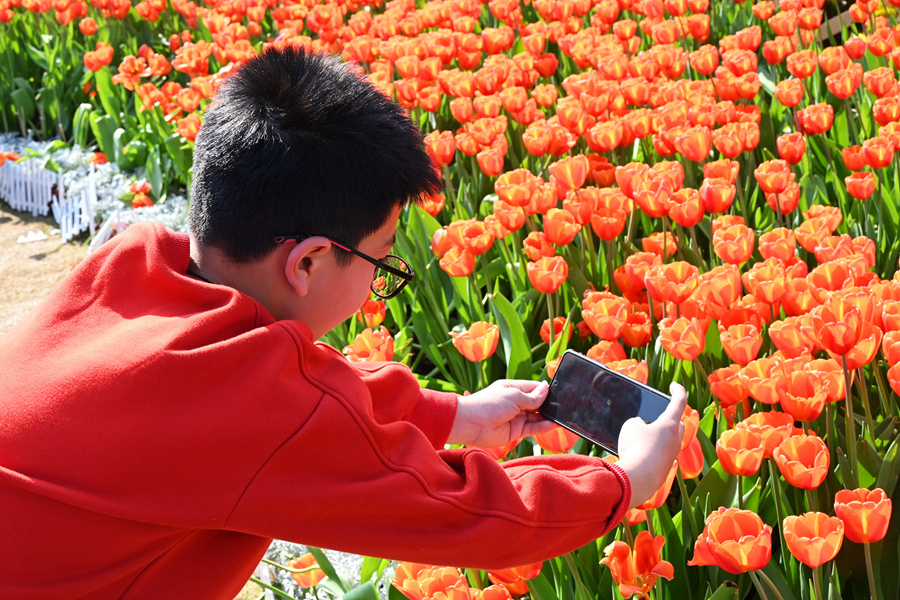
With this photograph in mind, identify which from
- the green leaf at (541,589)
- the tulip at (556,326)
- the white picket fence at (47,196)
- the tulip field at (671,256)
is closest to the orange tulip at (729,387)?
the tulip field at (671,256)

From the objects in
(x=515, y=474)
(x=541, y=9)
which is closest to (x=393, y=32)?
(x=541, y=9)

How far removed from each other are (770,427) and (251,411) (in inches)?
33.6

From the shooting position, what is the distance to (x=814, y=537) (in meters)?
1.32

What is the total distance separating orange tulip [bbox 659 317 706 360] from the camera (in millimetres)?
1719

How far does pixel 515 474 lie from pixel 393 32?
296 centimetres

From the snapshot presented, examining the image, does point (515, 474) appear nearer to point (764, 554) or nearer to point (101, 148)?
point (764, 554)

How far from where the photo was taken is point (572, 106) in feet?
8.96

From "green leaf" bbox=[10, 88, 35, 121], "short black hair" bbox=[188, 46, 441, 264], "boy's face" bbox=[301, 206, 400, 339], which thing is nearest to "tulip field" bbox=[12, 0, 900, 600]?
"short black hair" bbox=[188, 46, 441, 264]

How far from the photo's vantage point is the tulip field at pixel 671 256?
1.53 meters

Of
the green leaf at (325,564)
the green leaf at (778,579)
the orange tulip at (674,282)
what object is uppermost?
the orange tulip at (674,282)

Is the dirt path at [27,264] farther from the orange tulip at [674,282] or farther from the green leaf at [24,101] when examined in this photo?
the orange tulip at [674,282]

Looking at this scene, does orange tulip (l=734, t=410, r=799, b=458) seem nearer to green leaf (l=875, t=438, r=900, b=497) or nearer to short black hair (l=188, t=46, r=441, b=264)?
green leaf (l=875, t=438, r=900, b=497)

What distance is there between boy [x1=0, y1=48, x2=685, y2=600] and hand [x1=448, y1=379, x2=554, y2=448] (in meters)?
0.29

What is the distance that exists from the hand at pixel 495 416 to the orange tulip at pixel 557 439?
0.04ft
